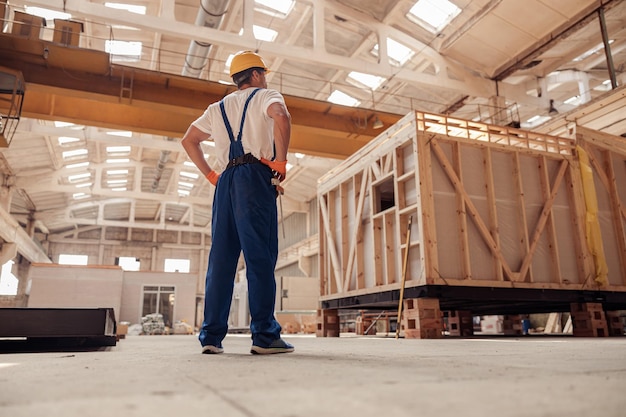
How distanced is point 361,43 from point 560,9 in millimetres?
6094

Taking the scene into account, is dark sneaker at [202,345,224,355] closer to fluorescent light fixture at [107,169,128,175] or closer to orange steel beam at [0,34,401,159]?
orange steel beam at [0,34,401,159]

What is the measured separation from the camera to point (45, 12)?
Result: 46.6 ft

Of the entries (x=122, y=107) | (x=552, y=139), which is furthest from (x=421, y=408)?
(x=122, y=107)

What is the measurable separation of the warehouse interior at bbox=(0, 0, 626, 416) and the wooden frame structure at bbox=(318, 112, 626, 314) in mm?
41

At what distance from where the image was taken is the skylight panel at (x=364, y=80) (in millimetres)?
17422

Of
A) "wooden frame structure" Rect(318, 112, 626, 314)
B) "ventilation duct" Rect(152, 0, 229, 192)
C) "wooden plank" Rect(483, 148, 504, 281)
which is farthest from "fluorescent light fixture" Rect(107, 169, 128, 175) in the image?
"wooden plank" Rect(483, 148, 504, 281)

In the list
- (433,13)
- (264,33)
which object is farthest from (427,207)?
(264,33)

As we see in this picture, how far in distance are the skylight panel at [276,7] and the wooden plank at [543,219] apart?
9756 mm

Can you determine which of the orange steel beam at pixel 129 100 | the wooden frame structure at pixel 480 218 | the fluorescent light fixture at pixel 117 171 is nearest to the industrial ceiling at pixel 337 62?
the orange steel beam at pixel 129 100

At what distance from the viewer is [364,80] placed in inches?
699

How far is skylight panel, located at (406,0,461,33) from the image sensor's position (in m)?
13.9

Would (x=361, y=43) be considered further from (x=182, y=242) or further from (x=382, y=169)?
(x=182, y=242)

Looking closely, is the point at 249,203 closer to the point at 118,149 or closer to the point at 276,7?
the point at 276,7

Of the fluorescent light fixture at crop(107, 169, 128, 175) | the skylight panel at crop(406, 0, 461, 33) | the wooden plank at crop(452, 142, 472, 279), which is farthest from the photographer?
the fluorescent light fixture at crop(107, 169, 128, 175)
